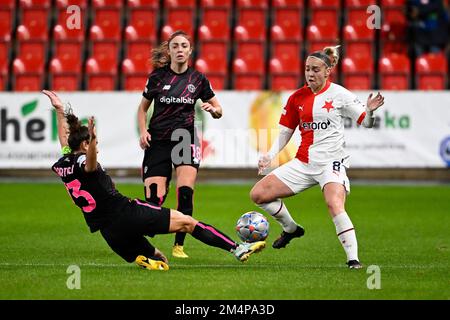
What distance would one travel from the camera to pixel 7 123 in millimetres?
19609

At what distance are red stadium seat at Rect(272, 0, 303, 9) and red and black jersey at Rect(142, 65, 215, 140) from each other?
1221 cm

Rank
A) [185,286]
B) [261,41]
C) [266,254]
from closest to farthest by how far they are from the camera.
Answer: [185,286], [266,254], [261,41]

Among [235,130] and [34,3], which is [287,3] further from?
[34,3]

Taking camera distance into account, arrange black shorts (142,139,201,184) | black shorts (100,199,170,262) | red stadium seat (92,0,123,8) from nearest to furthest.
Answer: black shorts (100,199,170,262) → black shorts (142,139,201,184) → red stadium seat (92,0,123,8)

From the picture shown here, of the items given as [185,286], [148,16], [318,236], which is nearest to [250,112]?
[148,16]

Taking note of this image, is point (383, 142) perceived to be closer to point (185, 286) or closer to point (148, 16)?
point (148, 16)

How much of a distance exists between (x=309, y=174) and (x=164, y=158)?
159 cm

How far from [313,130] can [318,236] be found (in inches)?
107

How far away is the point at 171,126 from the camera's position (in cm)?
997

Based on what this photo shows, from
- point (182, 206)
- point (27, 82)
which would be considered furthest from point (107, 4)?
point (182, 206)

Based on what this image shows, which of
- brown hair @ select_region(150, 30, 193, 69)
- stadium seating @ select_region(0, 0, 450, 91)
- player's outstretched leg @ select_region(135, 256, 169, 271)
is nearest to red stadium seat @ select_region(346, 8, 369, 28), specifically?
stadium seating @ select_region(0, 0, 450, 91)

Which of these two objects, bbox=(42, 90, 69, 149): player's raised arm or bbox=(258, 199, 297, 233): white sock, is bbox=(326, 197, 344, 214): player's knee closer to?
bbox=(258, 199, 297, 233): white sock

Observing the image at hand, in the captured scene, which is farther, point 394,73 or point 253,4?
point 253,4

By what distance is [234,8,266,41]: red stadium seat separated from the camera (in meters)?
Answer: 21.6
